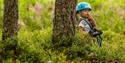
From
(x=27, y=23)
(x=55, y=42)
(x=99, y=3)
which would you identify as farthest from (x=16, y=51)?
(x=99, y=3)

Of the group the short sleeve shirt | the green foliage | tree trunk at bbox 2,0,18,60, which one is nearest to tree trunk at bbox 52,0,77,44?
the green foliage

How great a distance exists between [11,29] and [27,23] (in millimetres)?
7338

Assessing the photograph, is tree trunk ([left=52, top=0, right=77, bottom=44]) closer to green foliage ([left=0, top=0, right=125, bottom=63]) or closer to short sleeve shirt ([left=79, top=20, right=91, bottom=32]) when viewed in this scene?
green foliage ([left=0, top=0, right=125, bottom=63])

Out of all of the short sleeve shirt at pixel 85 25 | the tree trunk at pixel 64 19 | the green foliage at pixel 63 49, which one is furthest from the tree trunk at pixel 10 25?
the short sleeve shirt at pixel 85 25

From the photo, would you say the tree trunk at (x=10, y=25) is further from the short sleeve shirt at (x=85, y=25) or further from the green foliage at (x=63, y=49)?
the short sleeve shirt at (x=85, y=25)

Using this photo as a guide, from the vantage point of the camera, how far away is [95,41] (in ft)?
35.2

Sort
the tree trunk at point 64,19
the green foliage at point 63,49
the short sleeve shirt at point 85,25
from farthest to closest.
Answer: the short sleeve shirt at point 85,25 < the tree trunk at point 64,19 < the green foliage at point 63,49

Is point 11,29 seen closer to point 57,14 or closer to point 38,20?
point 57,14

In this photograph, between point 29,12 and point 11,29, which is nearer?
point 11,29

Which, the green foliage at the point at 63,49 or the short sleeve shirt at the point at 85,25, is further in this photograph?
the short sleeve shirt at the point at 85,25

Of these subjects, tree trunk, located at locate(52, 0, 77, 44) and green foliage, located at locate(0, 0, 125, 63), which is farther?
tree trunk, located at locate(52, 0, 77, 44)

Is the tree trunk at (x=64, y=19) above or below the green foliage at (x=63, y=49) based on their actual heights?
above

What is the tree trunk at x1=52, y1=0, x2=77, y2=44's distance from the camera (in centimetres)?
959

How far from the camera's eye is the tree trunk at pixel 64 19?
31.4 ft
